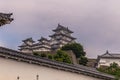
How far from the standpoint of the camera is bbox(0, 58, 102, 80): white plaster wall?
17266 mm

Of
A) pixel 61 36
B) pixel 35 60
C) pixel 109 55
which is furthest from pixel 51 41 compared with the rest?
pixel 35 60

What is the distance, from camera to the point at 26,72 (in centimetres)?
1861

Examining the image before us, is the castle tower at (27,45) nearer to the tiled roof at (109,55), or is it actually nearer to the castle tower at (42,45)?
the castle tower at (42,45)

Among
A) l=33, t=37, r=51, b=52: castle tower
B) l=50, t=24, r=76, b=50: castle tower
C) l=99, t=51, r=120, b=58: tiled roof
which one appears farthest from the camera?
l=50, t=24, r=76, b=50: castle tower

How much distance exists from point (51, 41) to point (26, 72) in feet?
298

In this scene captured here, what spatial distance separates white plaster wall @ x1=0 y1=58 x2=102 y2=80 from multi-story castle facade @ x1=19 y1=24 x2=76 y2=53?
83948 millimetres

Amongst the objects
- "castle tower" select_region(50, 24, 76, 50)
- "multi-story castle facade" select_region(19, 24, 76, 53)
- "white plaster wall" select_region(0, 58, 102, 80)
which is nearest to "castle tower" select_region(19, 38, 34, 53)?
"multi-story castle facade" select_region(19, 24, 76, 53)

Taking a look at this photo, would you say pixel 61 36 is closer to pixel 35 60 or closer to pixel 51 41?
pixel 51 41

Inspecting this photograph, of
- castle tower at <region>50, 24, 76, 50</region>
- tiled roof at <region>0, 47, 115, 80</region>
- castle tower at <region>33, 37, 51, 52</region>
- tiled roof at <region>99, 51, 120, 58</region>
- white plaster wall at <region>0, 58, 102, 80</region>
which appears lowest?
white plaster wall at <region>0, 58, 102, 80</region>

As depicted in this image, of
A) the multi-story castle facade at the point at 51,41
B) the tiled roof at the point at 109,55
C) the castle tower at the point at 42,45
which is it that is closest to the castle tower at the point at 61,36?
the multi-story castle facade at the point at 51,41

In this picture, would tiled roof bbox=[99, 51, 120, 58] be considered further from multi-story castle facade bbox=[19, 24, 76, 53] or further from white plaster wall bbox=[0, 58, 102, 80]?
white plaster wall bbox=[0, 58, 102, 80]

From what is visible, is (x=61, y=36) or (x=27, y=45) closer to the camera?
(x=61, y=36)

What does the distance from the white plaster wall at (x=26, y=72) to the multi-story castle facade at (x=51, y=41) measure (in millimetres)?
83948

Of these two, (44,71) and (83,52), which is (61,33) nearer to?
(83,52)
